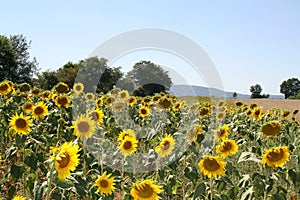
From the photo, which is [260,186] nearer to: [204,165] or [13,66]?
[204,165]

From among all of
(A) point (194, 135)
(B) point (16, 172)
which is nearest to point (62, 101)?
(A) point (194, 135)

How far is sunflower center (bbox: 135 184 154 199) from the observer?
8.11ft

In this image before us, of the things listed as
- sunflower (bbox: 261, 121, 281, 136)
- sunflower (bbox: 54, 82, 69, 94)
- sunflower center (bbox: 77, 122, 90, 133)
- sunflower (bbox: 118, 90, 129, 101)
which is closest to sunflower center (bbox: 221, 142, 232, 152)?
sunflower (bbox: 261, 121, 281, 136)

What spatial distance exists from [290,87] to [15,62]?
163 ft

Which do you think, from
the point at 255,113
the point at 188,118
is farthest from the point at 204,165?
the point at 188,118

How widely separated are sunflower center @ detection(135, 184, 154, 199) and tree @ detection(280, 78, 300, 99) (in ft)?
241

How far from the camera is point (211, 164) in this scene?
299 centimetres

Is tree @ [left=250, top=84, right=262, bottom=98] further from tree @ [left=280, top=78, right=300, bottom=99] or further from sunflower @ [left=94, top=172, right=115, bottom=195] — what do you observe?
sunflower @ [left=94, top=172, right=115, bottom=195]

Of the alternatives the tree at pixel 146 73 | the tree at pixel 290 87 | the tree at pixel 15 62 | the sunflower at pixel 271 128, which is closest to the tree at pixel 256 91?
the tree at pixel 290 87

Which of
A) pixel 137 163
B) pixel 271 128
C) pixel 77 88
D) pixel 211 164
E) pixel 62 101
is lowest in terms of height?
pixel 137 163

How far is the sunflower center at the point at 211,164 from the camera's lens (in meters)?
2.99

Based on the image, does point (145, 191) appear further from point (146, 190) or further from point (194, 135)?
point (194, 135)

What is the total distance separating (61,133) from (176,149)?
57.3 inches

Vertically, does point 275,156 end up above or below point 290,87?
below
